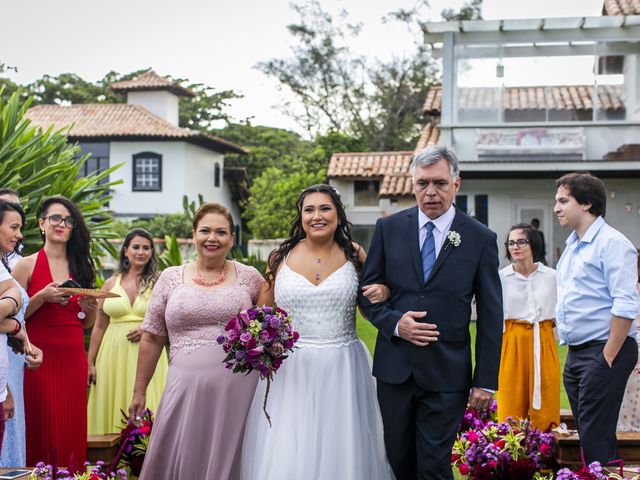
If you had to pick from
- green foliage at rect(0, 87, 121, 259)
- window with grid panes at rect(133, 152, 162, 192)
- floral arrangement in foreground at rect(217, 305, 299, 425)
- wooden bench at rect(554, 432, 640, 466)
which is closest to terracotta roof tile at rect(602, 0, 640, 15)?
green foliage at rect(0, 87, 121, 259)

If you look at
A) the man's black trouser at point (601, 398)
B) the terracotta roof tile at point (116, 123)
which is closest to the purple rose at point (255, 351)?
the man's black trouser at point (601, 398)

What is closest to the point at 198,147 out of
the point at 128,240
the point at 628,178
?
the point at 628,178

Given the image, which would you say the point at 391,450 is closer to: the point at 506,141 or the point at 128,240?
the point at 128,240

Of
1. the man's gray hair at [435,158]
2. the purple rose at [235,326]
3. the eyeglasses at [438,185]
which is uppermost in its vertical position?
the man's gray hair at [435,158]

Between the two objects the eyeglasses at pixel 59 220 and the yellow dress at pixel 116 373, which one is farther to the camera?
the yellow dress at pixel 116 373

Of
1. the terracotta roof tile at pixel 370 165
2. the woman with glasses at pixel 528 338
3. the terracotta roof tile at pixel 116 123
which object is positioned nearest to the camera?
the woman with glasses at pixel 528 338

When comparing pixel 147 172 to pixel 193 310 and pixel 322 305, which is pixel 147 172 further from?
pixel 322 305

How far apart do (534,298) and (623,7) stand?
19.1m

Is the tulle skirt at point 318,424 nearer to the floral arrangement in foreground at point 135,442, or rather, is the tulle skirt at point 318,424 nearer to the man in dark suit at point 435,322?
the man in dark suit at point 435,322

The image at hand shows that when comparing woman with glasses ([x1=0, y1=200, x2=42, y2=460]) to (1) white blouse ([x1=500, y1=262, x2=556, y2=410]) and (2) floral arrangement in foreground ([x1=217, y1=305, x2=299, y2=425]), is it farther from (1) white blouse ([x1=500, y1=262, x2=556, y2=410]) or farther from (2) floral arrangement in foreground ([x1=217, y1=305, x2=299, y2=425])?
(1) white blouse ([x1=500, y1=262, x2=556, y2=410])

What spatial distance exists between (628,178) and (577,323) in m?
17.8

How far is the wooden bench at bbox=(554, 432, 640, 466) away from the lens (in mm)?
5547

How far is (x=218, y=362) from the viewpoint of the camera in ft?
16.4

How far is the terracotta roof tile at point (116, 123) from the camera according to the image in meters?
40.1
